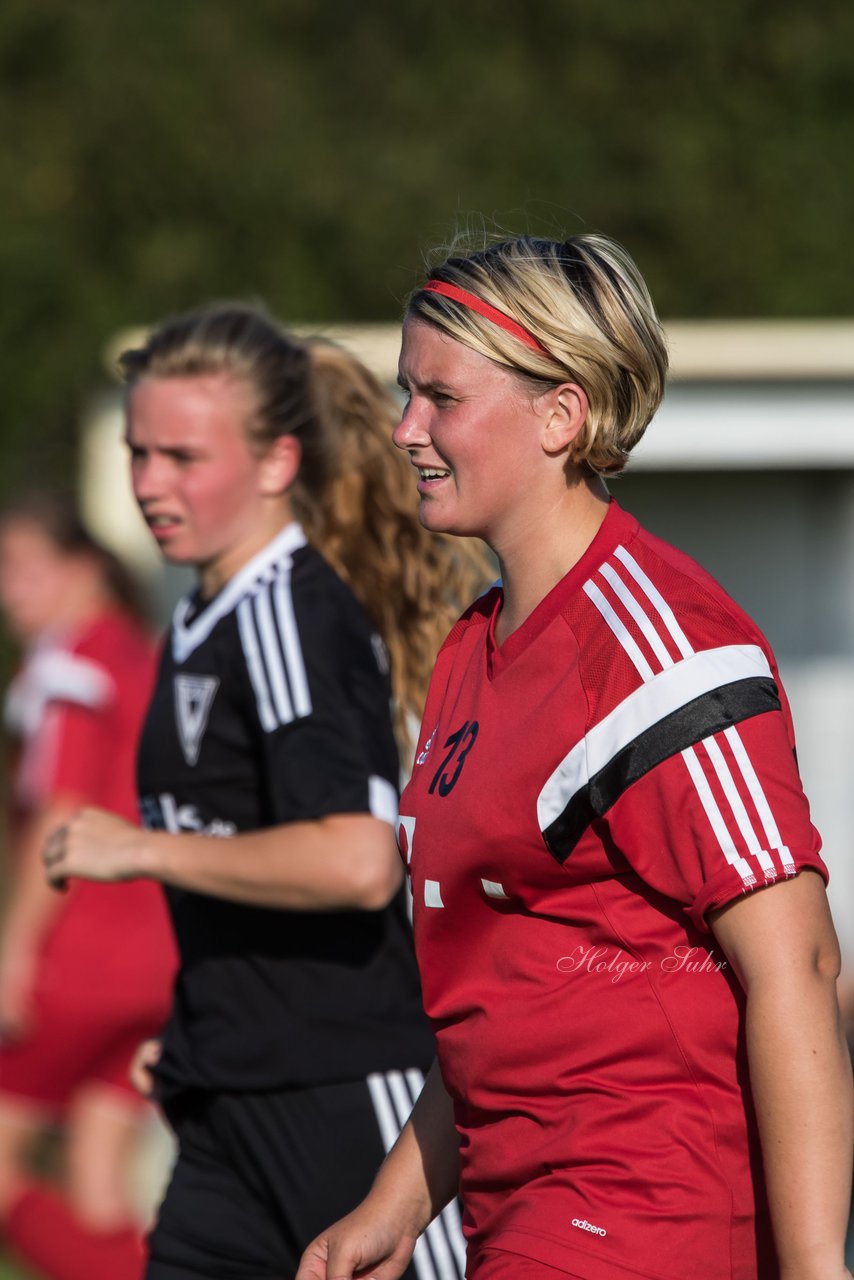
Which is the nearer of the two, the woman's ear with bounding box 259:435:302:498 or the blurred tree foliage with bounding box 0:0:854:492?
the woman's ear with bounding box 259:435:302:498

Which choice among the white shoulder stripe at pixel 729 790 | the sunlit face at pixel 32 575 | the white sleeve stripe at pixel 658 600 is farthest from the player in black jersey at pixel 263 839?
the sunlit face at pixel 32 575

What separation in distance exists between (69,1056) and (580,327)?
156 inches

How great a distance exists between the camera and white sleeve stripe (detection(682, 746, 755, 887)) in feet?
5.78

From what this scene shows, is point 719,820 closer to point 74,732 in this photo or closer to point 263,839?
point 263,839

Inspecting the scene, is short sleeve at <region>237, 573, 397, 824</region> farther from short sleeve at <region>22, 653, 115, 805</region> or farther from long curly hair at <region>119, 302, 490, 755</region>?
short sleeve at <region>22, 653, 115, 805</region>

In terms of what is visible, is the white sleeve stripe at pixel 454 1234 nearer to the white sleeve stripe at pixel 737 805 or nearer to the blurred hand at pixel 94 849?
the blurred hand at pixel 94 849

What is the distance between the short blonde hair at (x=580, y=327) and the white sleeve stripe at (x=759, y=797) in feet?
1.32

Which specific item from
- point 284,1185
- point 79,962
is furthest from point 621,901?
point 79,962

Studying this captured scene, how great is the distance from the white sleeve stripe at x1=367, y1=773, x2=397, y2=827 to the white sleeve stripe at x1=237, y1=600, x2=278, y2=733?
18 cm

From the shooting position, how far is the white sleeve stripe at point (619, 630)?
1859 millimetres

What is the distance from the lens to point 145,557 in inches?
257

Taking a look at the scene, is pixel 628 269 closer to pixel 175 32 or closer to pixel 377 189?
pixel 377 189

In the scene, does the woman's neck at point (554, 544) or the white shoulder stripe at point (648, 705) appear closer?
the white shoulder stripe at point (648, 705)

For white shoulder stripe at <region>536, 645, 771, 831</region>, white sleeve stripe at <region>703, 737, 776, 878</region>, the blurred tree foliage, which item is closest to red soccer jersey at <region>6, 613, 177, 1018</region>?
white shoulder stripe at <region>536, 645, 771, 831</region>
